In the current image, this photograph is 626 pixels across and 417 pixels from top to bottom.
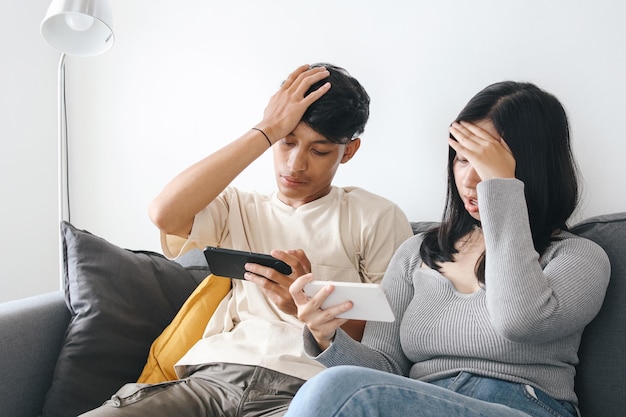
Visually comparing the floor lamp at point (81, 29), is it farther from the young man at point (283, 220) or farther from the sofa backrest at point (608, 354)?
the sofa backrest at point (608, 354)

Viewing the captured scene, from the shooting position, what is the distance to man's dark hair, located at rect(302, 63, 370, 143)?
1434mm

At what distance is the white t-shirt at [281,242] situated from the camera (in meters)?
1.36

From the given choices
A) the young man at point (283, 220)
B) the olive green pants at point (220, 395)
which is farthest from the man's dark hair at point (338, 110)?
the olive green pants at point (220, 395)

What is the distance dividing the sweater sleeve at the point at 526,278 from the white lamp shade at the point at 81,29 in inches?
48.5

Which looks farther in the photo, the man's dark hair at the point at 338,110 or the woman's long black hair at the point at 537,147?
the man's dark hair at the point at 338,110

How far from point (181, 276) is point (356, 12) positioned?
3.00 feet

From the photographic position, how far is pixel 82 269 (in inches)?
59.7

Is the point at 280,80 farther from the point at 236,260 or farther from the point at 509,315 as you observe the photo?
the point at 509,315

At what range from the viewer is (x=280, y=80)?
6.49ft

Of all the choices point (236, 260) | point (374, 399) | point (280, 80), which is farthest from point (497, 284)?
point (280, 80)

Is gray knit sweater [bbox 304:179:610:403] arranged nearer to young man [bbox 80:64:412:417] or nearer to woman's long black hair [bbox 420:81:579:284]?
woman's long black hair [bbox 420:81:579:284]

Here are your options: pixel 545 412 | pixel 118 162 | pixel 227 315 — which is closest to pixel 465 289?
pixel 545 412

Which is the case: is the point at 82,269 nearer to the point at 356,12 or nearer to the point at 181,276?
the point at 181,276

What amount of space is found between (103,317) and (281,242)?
46 cm
